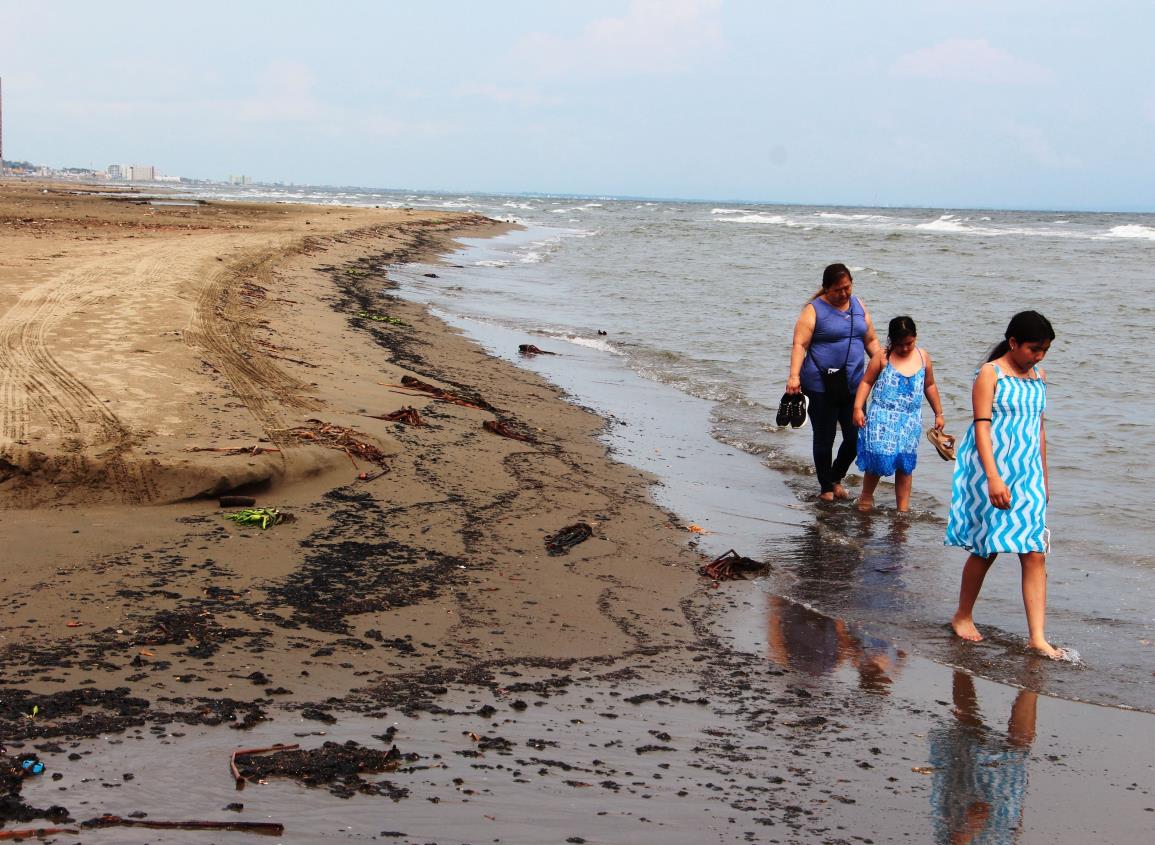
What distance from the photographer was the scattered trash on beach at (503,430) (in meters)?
7.89

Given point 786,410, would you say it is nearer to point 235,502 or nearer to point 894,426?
point 894,426

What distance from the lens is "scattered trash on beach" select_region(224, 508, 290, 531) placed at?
5.18 meters

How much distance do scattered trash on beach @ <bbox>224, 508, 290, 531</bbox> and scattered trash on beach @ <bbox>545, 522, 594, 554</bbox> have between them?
139cm

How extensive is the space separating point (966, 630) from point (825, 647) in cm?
79

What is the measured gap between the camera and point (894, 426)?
24.1ft

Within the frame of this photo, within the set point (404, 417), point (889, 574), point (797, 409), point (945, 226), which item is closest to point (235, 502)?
point (404, 417)

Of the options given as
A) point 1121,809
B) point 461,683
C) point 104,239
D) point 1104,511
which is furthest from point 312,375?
point 104,239

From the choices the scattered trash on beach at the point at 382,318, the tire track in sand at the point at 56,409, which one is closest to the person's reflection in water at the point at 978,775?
the tire track in sand at the point at 56,409

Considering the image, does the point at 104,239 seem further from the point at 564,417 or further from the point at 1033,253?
the point at 1033,253

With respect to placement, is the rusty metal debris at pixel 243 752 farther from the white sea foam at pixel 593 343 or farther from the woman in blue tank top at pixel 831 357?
the white sea foam at pixel 593 343

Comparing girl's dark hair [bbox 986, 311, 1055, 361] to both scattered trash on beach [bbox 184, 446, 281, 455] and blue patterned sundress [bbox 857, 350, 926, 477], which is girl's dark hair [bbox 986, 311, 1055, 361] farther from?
scattered trash on beach [bbox 184, 446, 281, 455]

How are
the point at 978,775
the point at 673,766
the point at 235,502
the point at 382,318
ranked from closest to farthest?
the point at 673,766, the point at 978,775, the point at 235,502, the point at 382,318

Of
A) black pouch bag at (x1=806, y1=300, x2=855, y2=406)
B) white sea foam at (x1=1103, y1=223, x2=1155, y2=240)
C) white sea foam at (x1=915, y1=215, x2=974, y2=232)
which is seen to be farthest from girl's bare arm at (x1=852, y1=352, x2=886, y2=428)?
white sea foam at (x1=915, y1=215, x2=974, y2=232)

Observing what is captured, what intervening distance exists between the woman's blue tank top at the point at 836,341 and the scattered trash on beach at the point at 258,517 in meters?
4.12
